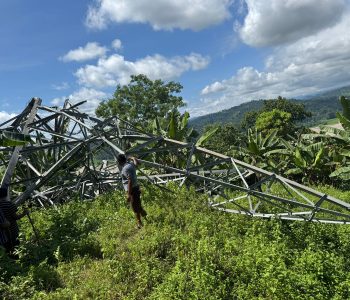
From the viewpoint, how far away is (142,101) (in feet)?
161

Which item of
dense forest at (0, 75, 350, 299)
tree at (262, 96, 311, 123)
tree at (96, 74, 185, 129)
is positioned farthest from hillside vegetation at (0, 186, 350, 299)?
tree at (262, 96, 311, 123)

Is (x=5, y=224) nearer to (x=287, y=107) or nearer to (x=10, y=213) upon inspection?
(x=10, y=213)

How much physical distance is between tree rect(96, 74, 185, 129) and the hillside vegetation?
37.6 meters

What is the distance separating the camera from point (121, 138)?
11.9 metres

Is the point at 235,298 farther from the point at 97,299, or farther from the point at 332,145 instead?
the point at 332,145

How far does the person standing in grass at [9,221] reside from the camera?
855cm

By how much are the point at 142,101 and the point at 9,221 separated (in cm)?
4117

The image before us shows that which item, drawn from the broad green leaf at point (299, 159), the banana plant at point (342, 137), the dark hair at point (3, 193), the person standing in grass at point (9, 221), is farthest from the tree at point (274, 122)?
the dark hair at point (3, 193)

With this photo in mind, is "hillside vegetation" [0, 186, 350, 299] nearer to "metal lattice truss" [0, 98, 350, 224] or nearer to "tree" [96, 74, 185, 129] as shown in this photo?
"metal lattice truss" [0, 98, 350, 224]

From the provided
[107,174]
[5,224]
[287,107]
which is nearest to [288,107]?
[287,107]

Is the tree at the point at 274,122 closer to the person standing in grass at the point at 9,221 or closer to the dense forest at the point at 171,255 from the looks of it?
the dense forest at the point at 171,255

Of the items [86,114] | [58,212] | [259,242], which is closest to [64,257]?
[58,212]

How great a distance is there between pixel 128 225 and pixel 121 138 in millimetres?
3110

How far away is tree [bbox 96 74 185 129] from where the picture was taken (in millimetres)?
48562
